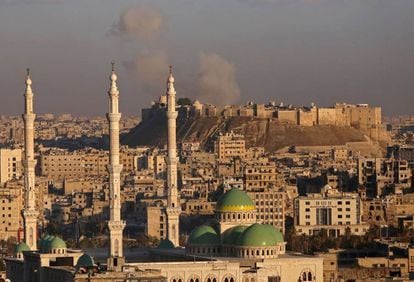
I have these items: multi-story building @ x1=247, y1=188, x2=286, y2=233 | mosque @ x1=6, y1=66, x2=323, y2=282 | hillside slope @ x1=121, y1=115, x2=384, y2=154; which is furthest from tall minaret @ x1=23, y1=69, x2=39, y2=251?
hillside slope @ x1=121, y1=115, x2=384, y2=154

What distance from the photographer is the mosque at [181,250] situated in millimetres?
60656

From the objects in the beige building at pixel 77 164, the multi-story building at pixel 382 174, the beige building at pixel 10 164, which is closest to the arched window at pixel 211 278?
the multi-story building at pixel 382 174

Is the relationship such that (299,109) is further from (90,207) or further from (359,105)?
(90,207)

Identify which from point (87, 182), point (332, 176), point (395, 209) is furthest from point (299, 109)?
point (395, 209)

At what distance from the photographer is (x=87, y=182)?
386 feet

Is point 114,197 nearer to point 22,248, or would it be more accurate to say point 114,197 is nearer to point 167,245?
point 167,245

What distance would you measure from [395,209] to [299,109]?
59.6m

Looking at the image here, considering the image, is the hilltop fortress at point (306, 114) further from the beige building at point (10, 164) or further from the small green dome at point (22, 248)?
the small green dome at point (22, 248)

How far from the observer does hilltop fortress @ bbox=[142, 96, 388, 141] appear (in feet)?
494

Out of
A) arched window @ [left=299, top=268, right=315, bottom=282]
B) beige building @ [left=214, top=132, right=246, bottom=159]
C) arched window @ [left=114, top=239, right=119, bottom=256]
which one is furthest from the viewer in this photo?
beige building @ [left=214, top=132, right=246, bottom=159]

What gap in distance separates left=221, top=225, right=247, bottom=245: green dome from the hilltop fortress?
85176 millimetres

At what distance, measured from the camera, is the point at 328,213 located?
9106cm

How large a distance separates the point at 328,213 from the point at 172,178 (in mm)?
24895

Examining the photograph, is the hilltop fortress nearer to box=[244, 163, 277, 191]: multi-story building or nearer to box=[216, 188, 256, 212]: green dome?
box=[244, 163, 277, 191]: multi-story building
